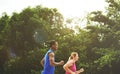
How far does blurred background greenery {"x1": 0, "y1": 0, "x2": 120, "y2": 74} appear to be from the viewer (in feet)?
136

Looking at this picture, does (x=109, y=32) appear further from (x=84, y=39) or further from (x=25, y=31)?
(x=25, y=31)

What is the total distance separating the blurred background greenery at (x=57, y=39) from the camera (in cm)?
4153

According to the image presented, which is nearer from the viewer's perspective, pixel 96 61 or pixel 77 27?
pixel 96 61

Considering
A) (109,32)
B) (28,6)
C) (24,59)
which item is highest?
(28,6)

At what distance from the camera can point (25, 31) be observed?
49875 mm

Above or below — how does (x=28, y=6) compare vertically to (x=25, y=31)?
above

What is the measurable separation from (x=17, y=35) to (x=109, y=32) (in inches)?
525

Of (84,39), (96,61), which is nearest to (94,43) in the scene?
(84,39)

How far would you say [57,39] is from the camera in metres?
48.9

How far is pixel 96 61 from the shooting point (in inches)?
1587

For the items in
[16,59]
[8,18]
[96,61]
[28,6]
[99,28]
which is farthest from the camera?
[8,18]

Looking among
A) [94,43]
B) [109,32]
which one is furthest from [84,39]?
[109,32]

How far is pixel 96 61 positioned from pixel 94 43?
5.12 metres

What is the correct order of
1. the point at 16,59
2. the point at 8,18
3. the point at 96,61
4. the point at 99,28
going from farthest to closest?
the point at 8,18, the point at 16,59, the point at 99,28, the point at 96,61
